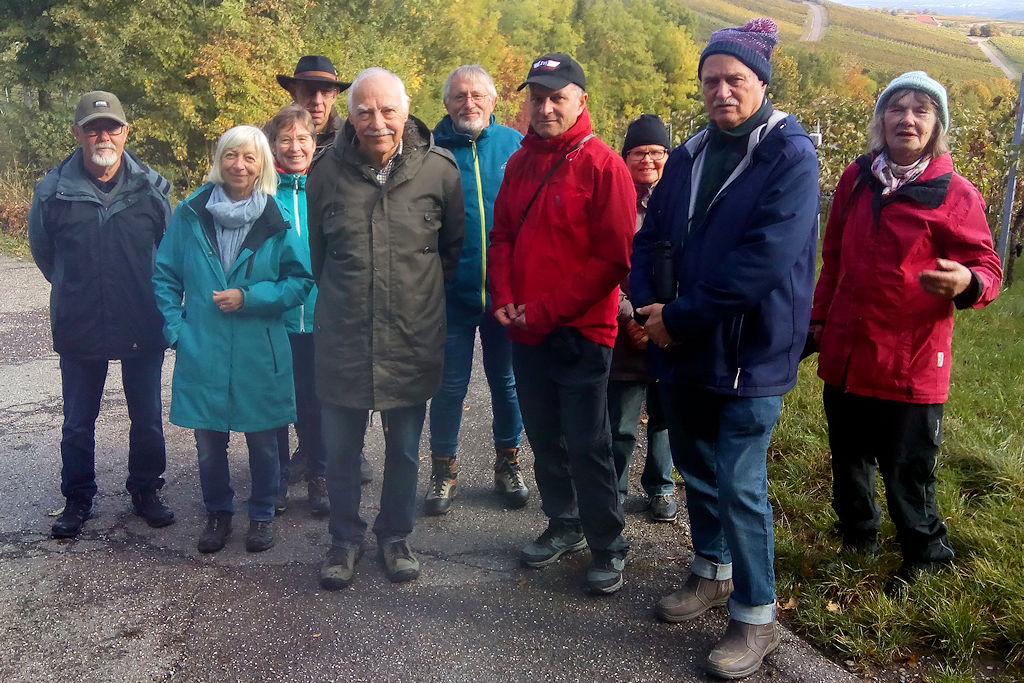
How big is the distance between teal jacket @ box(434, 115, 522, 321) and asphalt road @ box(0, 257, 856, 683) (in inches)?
44.4

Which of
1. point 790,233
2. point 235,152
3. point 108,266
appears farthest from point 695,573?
point 108,266

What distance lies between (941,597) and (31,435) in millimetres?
5290

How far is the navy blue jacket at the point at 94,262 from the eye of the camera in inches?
161

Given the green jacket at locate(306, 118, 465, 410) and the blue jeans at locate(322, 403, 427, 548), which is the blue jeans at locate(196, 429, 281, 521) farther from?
the green jacket at locate(306, 118, 465, 410)

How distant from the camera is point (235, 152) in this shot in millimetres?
3930

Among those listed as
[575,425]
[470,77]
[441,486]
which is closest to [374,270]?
[575,425]

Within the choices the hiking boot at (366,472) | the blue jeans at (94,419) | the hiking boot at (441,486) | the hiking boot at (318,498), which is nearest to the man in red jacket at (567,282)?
the hiking boot at (441,486)

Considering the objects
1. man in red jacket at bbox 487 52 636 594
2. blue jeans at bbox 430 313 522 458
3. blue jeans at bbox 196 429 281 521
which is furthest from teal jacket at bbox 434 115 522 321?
blue jeans at bbox 196 429 281 521

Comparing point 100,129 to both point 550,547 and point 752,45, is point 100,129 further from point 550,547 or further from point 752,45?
point 752,45

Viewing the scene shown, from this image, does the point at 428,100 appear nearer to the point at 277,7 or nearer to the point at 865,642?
the point at 277,7

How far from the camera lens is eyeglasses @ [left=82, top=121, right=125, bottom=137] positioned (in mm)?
4086

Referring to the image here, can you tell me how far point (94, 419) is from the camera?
169 inches

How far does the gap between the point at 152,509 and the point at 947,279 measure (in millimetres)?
3730

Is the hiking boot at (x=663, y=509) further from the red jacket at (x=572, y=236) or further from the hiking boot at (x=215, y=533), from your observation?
the hiking boot at (x=215, y=533)
